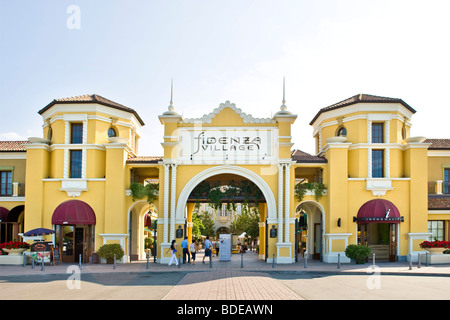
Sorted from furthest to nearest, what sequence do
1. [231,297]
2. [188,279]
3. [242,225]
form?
1. [242,225]
2. [188,279]
3. [231,297]

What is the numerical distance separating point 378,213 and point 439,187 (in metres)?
7.10

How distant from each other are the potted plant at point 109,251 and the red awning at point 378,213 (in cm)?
1492

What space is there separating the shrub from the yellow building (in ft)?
2.84

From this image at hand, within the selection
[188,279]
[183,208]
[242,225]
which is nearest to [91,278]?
[188,279]

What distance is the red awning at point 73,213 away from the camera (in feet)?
101

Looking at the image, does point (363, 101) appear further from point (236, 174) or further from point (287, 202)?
point (236, 174)

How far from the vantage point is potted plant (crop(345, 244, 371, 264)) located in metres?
29.2

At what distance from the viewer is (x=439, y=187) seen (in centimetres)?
3506

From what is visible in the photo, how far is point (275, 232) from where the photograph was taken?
3120cm

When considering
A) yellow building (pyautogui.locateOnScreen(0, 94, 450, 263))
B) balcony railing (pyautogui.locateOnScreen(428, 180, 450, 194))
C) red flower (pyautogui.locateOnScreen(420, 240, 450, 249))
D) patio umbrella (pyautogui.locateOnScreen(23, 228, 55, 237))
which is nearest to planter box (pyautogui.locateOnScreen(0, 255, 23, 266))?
patio umbrella (pyautogui.locateOnScreen(23, 228, 55, 237))

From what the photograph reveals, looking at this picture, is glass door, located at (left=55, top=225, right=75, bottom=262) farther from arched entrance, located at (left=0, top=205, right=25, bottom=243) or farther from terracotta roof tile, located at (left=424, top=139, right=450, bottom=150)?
terracotta roof tile, located at (left=424, top=139, right=450, bottom=150)
